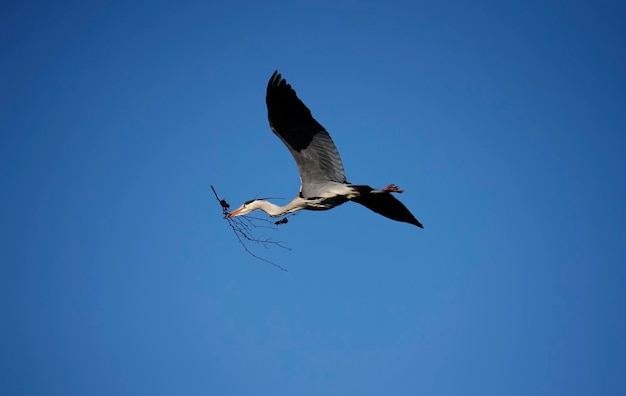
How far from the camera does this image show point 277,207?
44.8 feet

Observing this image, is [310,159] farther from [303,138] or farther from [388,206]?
[388,206]

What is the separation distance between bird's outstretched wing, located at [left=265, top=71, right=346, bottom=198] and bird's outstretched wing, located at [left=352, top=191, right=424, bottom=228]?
93 cm

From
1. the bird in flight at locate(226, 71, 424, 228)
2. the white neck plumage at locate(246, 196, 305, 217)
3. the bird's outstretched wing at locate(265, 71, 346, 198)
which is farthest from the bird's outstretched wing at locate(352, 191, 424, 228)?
the white neck plumage at locate(246, 196, 305, 217)

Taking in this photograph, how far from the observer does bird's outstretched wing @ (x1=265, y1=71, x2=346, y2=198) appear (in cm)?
1233

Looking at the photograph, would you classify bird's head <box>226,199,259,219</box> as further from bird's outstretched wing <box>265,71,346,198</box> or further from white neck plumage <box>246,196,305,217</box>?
bird's outstretched wing <box>265,71,346,198</box>

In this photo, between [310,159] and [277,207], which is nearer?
[310,159]

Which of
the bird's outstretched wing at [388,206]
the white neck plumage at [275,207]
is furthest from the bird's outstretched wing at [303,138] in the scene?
the bird's outstretched wing at [388,206]

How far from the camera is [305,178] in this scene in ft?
43.3

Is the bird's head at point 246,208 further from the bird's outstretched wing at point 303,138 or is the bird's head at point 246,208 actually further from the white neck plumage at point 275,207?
the bird's outstretched wing at point 303,138

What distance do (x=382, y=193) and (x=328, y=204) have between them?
107cm

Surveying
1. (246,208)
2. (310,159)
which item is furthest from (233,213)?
(310,159)

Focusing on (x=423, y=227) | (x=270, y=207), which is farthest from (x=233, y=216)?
(x=423, y=227)

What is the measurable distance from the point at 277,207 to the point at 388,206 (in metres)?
2.26

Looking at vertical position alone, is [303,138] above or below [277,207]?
above
